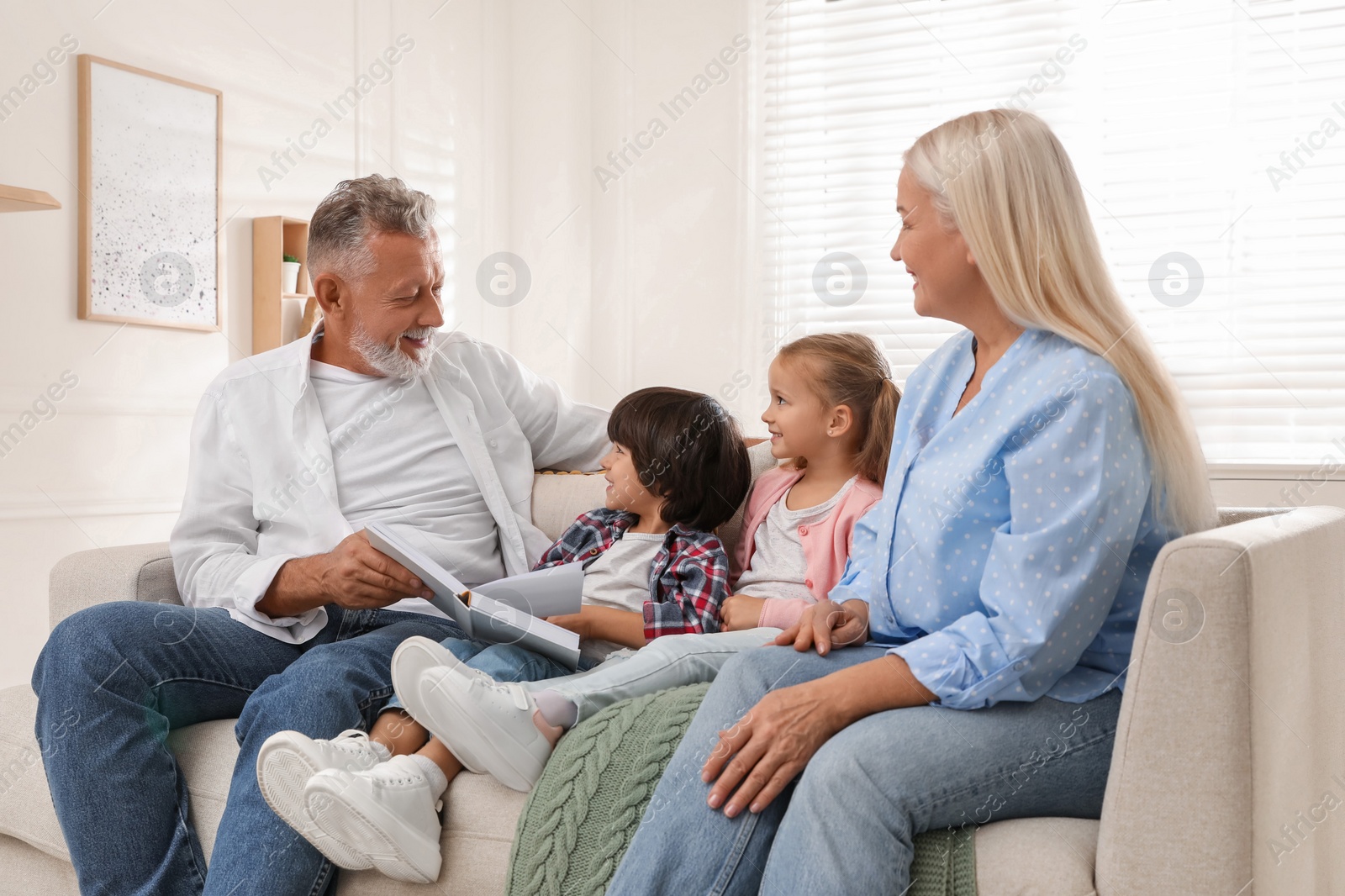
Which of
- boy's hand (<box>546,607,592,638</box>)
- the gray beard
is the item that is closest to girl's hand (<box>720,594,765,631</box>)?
boy's hand (<box>546,607,592,638</box>)

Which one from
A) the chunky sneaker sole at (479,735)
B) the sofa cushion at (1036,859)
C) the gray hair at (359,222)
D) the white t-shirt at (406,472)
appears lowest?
the sofa cushion at (1036,859)

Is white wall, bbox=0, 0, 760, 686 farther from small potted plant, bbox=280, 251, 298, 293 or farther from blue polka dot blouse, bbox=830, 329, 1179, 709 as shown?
blue polka dot blouse, bbox=830, 329, 1179, 709

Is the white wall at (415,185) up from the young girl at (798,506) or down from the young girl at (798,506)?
up

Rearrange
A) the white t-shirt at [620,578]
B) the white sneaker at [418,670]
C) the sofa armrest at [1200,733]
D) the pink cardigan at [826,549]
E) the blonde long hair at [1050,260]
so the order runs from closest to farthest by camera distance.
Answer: the sofa armrest at [1200,733] < the blonde long hair at [1050,260] < the white sneaker at [418,670] < the pink cardigan at [826,549] < the white t-shirt at [620,578]

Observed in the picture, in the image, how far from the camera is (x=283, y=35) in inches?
138

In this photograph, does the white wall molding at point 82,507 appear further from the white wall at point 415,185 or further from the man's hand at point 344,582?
the man's hand at point 344,582

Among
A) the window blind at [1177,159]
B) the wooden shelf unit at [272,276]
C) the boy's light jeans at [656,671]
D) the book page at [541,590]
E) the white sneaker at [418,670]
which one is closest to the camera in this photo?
the white sneaker at [418,670]

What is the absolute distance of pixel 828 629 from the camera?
137 centimetres

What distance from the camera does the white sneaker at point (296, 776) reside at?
4.21 feet

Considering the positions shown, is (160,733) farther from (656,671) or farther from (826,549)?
(826,549)

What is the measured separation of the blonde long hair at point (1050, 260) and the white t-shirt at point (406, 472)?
1.11 meters

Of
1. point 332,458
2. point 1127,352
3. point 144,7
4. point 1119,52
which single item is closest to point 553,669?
point 332,458

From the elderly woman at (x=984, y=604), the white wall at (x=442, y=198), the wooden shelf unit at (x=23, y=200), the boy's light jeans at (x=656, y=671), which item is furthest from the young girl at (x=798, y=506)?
the white wall at (x=442, y=198)

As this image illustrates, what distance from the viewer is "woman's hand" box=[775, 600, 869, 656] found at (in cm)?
136
